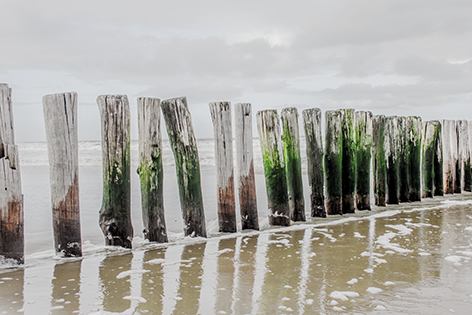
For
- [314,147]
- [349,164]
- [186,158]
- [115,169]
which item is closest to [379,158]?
[349,164]

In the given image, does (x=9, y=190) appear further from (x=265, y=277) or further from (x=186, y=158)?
(x=265, y=277)

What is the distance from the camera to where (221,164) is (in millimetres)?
4613

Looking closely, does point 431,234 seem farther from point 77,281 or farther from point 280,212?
point 77,281

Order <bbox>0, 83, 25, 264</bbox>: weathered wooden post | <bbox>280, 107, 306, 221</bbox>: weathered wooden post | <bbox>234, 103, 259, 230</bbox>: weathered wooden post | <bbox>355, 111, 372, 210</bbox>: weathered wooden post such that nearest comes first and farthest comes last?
1. <bbox>0, 83, 25, 264</bbox>: weathered wooden post
2. <bbox>234, 103, 259, 230</bbox>: weathered wooden post
3. <bbox>280, 107, 306, 221</bbox>: weathered wooden post
4. <bbox>355, 111, 372, 210</bbox>: weathered wooden post

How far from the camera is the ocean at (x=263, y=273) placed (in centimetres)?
254

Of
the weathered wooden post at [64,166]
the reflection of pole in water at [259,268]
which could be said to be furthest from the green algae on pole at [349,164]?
the weathered wooden post at [64,166]

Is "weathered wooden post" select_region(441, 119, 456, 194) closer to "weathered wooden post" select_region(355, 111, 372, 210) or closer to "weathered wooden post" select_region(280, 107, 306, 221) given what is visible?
"weathered wooden post" select_region(355, 111, 372, 210)

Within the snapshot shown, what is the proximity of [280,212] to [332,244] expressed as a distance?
106 centimetres

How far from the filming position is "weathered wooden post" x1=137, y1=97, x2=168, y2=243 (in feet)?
13.5

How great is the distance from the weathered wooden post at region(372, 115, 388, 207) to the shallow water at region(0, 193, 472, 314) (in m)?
1.72

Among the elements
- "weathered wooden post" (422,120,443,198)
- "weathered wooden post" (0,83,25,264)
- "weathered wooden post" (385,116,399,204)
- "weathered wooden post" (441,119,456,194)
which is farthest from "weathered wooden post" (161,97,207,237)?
"weathered wooden post" (441,119,456,194)

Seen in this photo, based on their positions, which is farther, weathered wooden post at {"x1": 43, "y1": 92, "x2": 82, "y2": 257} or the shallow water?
weathered wooden post at {"x1": 43, "y1": 92, "x2": 82, "y2": 257}

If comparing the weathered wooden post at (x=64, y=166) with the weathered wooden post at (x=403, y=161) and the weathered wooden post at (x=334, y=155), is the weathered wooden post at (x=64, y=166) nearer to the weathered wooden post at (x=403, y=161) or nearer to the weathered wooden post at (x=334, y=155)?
the weathered wooden post at (x=334, y=155)

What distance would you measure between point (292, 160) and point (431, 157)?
3.85m
